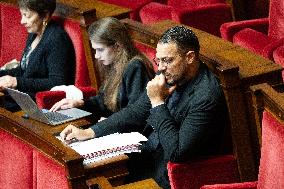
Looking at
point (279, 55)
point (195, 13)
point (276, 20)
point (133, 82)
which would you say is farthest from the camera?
point (195, 13)

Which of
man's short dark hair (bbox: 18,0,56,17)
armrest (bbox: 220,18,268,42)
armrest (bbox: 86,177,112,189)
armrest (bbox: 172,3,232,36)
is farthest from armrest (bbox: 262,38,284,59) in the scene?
armrest (bbox: 86,177,112,189)

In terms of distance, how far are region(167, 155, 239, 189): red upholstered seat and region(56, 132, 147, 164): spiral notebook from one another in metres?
0.06

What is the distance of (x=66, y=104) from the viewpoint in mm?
1141

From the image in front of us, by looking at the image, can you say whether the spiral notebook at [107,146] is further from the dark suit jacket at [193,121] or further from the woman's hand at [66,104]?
the woman's hand at [66,104]

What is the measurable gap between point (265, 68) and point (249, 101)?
49mm

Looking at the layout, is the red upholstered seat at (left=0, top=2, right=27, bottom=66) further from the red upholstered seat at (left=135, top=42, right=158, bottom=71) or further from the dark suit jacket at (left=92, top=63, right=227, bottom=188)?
the dark suit jacket at (left=92, top=63, right=227, bottom=188)

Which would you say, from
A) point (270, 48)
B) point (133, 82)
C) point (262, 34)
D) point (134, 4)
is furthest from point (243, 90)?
point (134, 4)

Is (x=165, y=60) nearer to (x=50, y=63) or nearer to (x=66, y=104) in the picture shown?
(x=66, y=104)

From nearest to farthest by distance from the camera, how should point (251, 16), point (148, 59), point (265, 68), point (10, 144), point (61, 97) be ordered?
point (10, 144)
point (265, 68)
point (148, 59)
point (61, 97)
point (251, 16)

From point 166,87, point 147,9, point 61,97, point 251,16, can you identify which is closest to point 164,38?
point 166,87

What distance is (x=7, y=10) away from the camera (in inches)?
61.7

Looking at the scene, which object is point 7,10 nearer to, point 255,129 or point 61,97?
point 61,97

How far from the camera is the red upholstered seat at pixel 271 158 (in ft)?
2.45

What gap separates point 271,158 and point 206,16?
29.0 inches
